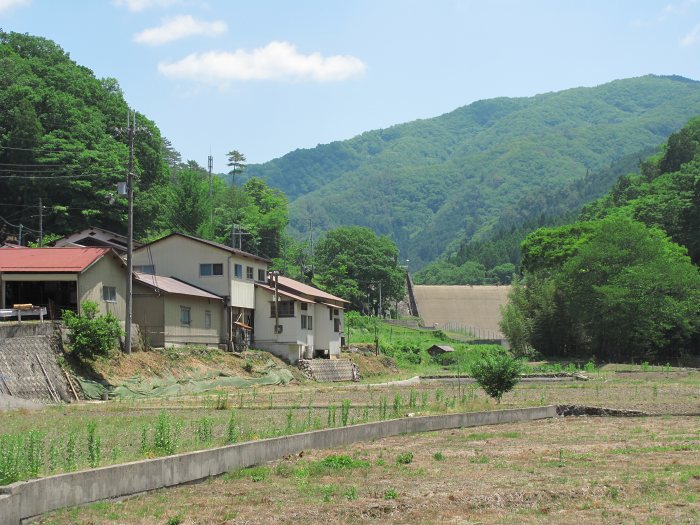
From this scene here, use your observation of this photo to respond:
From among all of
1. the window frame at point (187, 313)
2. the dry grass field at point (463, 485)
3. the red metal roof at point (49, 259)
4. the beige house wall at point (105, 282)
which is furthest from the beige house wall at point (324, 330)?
the dry grass field at point (463, 485)

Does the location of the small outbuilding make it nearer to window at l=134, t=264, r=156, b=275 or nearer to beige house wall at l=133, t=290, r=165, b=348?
window at l=134, t=264, r=156, b=275

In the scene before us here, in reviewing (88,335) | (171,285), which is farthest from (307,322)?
(88,335)

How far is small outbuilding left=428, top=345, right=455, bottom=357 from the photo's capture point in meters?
66.5

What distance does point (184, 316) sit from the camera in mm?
40688

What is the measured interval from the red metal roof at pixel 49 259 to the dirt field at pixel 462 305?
6781 centimetres

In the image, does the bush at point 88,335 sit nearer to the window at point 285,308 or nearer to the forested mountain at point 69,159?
the window at point 285,308

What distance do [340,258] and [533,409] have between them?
70660 millimetres

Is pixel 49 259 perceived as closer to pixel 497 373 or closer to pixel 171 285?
pixel 171 285

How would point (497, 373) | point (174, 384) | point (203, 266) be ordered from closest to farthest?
point (497, 373)
point (174, 384)
point (203, 266)

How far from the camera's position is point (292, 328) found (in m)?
47.8

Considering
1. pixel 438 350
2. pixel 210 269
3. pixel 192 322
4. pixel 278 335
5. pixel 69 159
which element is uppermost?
pixel 69 159

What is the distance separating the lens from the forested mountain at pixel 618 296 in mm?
59688

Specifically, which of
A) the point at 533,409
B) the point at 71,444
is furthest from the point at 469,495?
the point at 533,409

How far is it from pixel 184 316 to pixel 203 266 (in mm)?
5319
